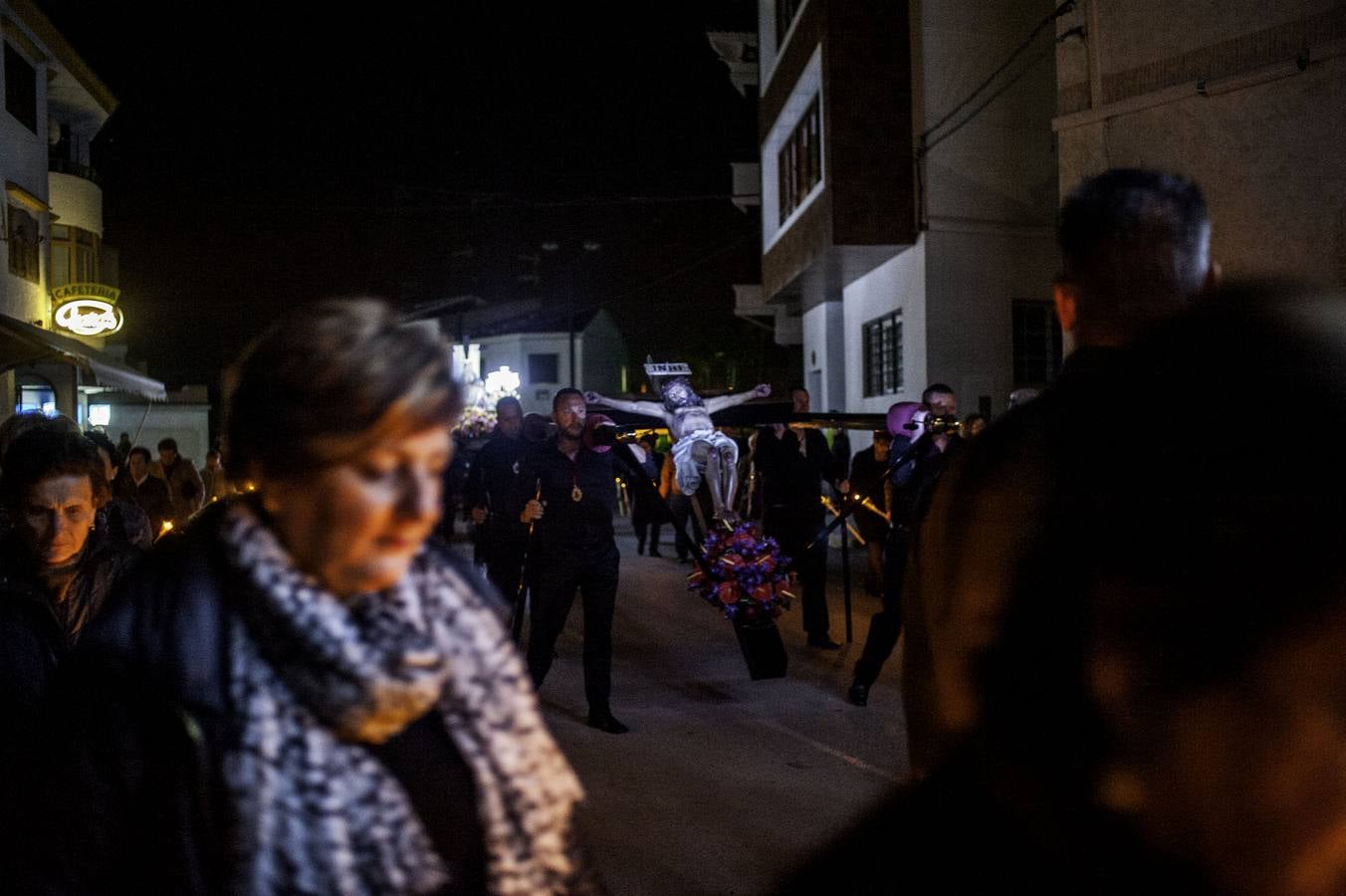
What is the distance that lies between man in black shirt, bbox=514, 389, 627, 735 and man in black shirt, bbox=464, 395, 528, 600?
1.36 meters

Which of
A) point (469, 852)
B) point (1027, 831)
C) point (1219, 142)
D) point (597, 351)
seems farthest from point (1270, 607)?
point (597, 351)

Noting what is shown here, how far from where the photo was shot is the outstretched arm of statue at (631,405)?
32.6 feet

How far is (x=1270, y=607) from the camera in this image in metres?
2.16

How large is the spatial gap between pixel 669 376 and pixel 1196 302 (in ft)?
28.3

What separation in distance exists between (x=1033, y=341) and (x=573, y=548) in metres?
14.4

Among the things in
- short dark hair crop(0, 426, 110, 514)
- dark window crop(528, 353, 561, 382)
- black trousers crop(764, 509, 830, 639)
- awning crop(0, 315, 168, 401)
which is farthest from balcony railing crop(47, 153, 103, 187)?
dark window crop(528, 353, 561, 382)

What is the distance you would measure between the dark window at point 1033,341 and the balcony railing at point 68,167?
74.8 ft

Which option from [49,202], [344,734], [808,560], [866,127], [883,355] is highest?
[49,202]

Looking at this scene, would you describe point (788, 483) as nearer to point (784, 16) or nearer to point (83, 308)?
point (784, 16)

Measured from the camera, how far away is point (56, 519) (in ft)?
11.7

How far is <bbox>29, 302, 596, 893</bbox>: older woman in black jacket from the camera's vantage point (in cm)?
183

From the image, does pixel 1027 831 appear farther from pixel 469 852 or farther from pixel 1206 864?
pixel 469 852

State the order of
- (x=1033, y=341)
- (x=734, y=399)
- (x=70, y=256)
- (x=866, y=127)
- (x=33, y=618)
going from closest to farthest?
(x=33, y=618)
(x=734, y=399)
(x=866, y=127)
(x=1033, y=341)
(x=70, y=256)

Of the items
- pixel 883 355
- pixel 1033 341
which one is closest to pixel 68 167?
pixel 883 355
